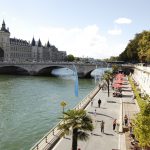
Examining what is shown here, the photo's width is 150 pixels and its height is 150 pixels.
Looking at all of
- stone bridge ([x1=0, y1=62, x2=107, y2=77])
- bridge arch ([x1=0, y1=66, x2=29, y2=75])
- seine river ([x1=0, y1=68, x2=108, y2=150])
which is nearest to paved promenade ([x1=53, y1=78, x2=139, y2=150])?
seine river ([x1=0, y1=68, x2=108, y2=150])

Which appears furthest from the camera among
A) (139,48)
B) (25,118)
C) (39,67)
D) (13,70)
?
(13,70)

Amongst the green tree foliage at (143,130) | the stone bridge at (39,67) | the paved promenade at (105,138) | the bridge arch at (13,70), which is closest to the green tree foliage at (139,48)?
the stone bridge at (39,67)

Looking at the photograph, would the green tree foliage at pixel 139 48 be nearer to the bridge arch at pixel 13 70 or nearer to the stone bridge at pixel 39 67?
the stone bridge at pixel 39 67

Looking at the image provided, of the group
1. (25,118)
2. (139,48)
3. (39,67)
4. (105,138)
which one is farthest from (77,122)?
(39,67)

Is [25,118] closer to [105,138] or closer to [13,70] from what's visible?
[105,138]

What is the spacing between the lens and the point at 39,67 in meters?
132

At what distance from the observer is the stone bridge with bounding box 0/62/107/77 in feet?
414

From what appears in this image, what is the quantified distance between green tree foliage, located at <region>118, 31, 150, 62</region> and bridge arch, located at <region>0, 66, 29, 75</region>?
42.1 meters

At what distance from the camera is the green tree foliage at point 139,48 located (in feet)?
287

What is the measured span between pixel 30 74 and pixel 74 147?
11044 cm

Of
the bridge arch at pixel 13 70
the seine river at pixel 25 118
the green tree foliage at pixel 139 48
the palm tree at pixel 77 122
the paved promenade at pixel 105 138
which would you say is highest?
the green tree foliage at pixel 139 48

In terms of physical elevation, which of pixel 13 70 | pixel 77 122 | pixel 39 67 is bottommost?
pixel 13 70

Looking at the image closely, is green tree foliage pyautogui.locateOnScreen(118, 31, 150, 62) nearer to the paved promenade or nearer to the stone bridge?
the stone bridge

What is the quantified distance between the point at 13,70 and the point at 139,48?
63.7m
